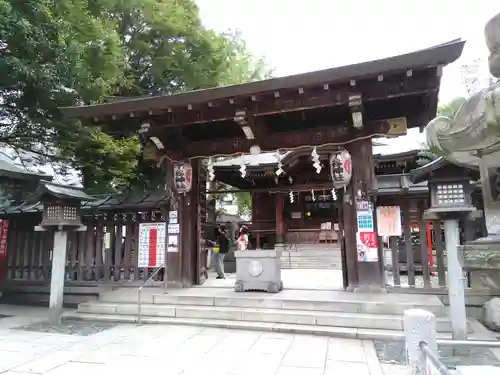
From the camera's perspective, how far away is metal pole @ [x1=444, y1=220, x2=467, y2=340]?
574cm

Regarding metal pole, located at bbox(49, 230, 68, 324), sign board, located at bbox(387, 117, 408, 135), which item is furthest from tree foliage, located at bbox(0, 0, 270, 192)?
sign board, located at bbox(387, 117, 408, 135)

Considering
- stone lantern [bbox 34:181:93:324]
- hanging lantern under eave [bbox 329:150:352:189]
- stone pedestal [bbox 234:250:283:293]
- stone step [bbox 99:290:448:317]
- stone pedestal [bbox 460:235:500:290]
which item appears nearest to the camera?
stone pedestal [bbox 460:235:500:290]

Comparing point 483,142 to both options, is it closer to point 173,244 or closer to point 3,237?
point 173,244

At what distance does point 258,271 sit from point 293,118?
3885 millimetres

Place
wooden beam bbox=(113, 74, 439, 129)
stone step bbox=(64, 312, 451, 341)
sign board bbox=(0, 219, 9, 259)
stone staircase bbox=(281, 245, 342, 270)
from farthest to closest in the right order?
stone staircase bbox=(281, 245, 342, 270), sign board bbox=(0, 219, 9, 259), wooden beam bbox=(113, 74, 439, 129), stone step bbox=(64, 312, 451, 341)

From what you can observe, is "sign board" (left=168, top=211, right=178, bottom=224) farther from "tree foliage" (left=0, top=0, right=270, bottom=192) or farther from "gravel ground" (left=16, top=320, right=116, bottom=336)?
"gravel ground" (left=16, top=320, right=116, bottom=336)

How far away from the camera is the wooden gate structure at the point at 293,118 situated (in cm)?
706

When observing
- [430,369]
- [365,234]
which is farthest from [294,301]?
[430,369]

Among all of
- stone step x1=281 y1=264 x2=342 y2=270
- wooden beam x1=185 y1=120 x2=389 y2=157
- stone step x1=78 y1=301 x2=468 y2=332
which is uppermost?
wooden beam x1=185 y1=120 x2=389 y2=157

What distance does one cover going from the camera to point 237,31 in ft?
56.2

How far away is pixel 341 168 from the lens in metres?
8.12

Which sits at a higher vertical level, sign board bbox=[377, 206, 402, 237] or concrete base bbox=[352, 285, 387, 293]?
sign board bbox=[377, 206, 402, 237]

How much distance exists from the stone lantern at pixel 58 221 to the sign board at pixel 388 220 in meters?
6.69

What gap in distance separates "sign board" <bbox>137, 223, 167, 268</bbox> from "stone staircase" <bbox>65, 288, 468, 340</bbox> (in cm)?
85
